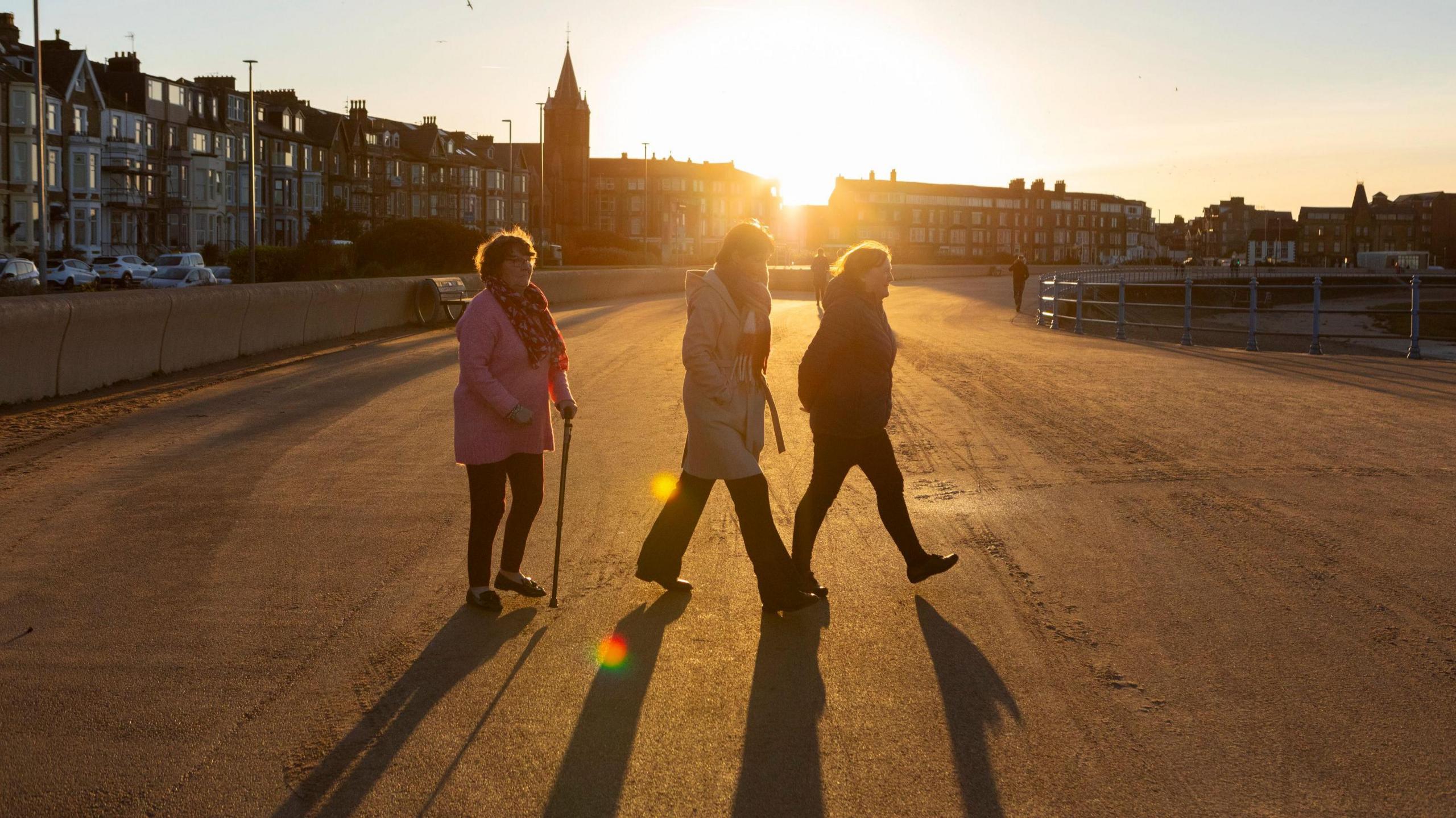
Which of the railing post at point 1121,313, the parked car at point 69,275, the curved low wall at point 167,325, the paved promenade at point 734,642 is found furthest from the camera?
the parked car at point 69,275

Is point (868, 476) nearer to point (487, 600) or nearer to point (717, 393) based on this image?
point (717, 393)

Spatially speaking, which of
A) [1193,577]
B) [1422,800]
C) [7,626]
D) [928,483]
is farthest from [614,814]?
[928,483]

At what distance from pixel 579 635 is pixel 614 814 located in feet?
6.48

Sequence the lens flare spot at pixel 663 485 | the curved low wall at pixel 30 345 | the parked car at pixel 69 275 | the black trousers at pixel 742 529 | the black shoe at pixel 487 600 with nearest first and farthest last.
Result: the black trousers at pixel 742 529, the black shoe at pixel 487 600, the lens flare spot at pixel 663 485, the curved low wall at pixel 30 345, the parked car at pixel 69 275

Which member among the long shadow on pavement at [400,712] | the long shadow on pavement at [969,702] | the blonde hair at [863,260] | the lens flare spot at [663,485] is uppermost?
the blonde hair at [863,260]

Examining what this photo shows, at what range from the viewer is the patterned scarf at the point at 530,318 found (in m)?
6.40

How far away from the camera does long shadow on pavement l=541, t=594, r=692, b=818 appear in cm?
420

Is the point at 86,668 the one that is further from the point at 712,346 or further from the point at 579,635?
the point at 712,346

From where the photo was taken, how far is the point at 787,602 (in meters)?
6.32

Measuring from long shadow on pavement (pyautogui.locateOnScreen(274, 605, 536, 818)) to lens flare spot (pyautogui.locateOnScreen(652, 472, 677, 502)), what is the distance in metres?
2.91

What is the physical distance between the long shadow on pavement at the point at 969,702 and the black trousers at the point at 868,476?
483 mm

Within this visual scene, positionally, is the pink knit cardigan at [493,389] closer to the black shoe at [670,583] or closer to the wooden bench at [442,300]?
the black shoe at [670,583]

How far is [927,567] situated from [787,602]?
0.89 meters

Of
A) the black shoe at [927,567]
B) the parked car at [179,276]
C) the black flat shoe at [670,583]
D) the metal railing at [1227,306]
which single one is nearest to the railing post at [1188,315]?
the metal railing at [1227,306]
